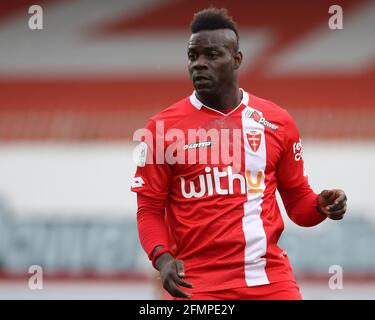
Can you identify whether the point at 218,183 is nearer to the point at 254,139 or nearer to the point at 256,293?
the point at 254,139

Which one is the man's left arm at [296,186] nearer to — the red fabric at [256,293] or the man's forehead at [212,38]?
the red fabric at [256,293]

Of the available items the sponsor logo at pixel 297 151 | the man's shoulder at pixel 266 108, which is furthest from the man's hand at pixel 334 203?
the man's shoulder at pixel 266 108

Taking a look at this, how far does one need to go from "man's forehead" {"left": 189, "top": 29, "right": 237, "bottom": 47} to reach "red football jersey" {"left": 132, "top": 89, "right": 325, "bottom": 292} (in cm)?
32

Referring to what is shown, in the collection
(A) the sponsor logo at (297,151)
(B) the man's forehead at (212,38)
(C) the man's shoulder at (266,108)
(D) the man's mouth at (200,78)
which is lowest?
(A) the sponsor logo at (297,151)

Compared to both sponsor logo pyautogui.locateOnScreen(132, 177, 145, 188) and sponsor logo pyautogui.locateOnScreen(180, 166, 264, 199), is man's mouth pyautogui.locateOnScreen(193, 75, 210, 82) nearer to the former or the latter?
sponsor logo pyautogui.locateOnScreen(180, 166, 264, 199)

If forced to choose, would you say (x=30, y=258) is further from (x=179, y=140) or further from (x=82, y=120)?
(x=179, y=140)

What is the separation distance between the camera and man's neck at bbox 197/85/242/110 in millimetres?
4938

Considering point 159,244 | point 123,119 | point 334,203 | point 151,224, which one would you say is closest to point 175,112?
point 151,224

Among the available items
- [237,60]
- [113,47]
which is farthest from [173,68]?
[237,60]

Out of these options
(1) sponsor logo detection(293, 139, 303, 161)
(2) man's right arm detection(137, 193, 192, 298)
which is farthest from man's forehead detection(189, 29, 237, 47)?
(2) man's right arm detection(137, 193, 192, 298)

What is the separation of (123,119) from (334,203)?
8555mm

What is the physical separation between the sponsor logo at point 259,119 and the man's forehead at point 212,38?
39 cm

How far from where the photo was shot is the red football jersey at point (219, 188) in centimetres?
470
